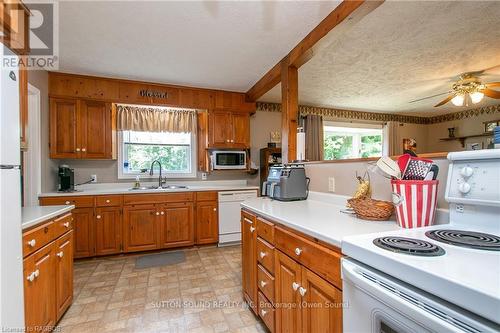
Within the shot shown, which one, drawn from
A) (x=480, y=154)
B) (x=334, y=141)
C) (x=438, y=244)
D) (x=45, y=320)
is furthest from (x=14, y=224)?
(x=334, y=141)

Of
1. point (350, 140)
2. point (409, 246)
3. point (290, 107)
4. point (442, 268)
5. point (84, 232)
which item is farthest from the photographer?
point (350, 140)

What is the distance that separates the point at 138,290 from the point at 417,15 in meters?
3.65

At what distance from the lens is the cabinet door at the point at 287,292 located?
1264 millimetres

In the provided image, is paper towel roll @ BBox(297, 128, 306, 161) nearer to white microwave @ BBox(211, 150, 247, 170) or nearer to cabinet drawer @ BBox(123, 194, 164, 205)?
white microwave @ BBox(211, 150, 247, 170)

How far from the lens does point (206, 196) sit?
3566 mm

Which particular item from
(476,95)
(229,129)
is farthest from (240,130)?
(476,95)

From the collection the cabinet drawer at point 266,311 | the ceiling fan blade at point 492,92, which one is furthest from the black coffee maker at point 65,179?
the ceiling fan blade at point 492,92

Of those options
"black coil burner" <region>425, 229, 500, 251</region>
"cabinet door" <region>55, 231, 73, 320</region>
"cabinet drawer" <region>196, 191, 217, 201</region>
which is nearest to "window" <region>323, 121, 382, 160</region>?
"cabinet drawer" <region>196, 191, 217, 201</region>

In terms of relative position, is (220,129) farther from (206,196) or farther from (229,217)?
(229,217)

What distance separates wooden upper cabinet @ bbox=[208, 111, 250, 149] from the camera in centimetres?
389

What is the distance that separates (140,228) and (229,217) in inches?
49.5

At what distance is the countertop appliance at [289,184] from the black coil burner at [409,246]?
1.19 meters

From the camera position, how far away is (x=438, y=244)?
808 millimetres

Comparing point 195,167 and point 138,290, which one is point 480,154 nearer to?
point 138,290
